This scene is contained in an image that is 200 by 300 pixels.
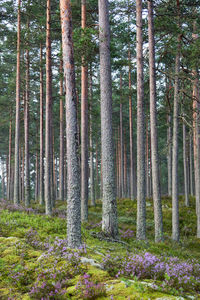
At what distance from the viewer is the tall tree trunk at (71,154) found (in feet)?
21.6

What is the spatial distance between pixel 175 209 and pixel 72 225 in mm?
8199

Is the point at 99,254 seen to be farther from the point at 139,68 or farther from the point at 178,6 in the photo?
the point at 178,6

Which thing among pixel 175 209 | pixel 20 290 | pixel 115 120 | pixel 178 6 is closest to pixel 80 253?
pixel 20 290

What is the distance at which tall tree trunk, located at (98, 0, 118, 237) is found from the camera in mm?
8898

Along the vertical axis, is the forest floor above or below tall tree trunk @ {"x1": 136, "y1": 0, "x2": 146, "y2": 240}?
below

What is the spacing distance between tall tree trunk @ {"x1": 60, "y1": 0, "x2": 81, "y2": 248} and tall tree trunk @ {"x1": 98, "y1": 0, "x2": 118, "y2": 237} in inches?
91.8

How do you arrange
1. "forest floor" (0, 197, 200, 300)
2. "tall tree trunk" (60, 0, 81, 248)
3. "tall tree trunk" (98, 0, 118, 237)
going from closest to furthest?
"forest floor" (0, 197, 200, 300) < "tall tree trunk" (60, 0, 81, 248) < "tall tree trunk" (98, 0, 118, 237)

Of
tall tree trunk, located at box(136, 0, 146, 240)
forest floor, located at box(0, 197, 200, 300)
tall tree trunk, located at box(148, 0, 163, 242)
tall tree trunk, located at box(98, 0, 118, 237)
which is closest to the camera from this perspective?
forest floor, located at box(0, 197, 200, 300)

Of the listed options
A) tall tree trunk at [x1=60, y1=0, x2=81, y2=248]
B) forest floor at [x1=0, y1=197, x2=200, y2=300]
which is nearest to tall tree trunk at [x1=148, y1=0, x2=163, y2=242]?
forest floor at [x1=0, y1=197, x2=200, y2=300]

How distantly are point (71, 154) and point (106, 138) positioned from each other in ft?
8.57

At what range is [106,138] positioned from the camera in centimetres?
913

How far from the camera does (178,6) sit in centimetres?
1353

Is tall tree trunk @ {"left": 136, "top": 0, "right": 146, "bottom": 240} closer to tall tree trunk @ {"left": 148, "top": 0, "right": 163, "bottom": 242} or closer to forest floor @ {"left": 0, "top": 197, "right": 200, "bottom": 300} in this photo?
tall tree trunk @ {"left": 148, "top": 0, "right": 163, "bottom": 242}

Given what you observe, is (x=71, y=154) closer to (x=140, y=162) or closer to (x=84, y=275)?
(x=84, y=275)
